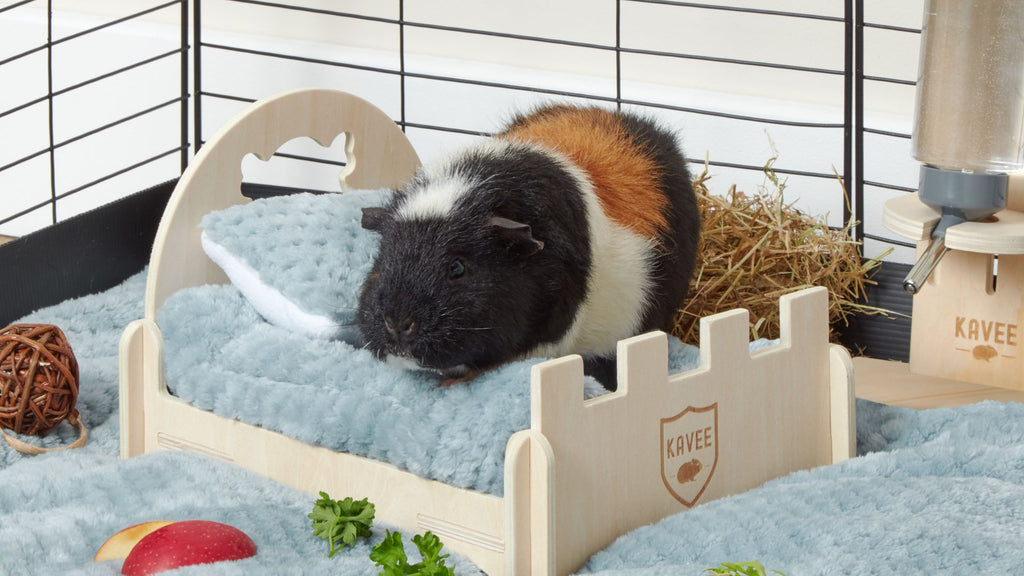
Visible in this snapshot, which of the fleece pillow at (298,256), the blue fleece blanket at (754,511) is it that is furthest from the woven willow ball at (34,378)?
the fleece pillow at (298,256)

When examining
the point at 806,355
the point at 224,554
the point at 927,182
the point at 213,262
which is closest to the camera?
the point at 224,554

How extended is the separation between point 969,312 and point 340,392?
109 cm

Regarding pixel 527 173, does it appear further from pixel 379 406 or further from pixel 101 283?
pixel 101 283

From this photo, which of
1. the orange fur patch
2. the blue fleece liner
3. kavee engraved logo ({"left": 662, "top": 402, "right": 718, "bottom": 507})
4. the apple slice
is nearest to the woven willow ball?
the blue fleece liner

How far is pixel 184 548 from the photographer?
4.99ft

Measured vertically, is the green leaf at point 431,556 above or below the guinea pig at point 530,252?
below

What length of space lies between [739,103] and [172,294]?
1423mm

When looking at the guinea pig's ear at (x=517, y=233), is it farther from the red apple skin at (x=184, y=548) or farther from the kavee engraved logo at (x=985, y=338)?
the kavee engraved logo at (x=985, y=338)

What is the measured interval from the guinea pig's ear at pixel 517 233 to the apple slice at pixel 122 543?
0.55m

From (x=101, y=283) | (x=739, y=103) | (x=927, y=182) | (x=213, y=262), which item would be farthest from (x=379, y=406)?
(x=739, y=103)

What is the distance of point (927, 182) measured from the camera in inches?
76.6

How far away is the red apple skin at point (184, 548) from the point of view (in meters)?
1.51

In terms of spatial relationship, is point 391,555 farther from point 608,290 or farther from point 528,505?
point 608,290

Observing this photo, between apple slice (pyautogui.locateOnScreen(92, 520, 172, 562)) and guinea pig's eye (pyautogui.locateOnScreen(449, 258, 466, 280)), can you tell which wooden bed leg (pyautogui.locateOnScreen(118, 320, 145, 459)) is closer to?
apple slice (pyautogui.locateOnScreen(92, 520, 172, 562))
